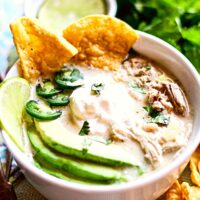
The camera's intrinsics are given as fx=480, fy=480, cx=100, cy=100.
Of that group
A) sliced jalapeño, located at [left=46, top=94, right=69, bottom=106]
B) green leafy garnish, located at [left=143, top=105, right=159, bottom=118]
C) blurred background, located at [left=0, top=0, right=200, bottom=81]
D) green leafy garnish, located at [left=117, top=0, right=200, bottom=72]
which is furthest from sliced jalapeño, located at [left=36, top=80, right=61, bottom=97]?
green leafy garnish, located at [left=117, top=0, right=200, bottom=72]

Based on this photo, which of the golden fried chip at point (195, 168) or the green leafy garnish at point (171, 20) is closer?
the golden fried chip at point (195, 168)

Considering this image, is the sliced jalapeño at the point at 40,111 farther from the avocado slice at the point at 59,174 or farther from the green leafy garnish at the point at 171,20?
the green leafy garnish at the point at 171,20

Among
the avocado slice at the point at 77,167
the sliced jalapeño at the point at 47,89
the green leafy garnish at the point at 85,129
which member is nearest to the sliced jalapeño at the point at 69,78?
the sliced jalapeño at the point at 47,89

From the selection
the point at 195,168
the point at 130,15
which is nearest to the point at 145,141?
the point at 195,168

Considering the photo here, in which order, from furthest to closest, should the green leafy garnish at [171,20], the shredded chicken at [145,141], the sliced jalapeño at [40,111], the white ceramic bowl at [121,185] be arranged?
the green leafy garnish at [171,20] < the sliced jalapeño at [40,111] < the shredded chicken at [145,141] < the white ceramic bowl at [121,185]

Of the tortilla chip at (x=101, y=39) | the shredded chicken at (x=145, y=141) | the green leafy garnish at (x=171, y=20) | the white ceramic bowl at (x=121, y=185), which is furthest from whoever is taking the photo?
the green leafy garnish at (x=171, y=20)

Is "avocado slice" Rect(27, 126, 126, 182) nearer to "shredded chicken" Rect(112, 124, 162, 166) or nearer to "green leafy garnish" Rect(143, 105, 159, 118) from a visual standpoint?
"shredded chicken" Rect(112, 124, 162, 166)
